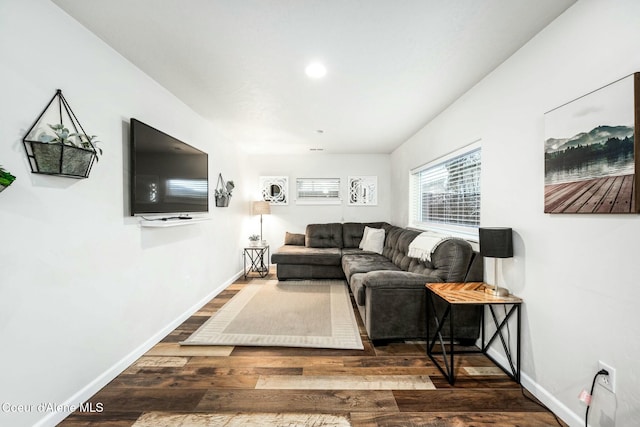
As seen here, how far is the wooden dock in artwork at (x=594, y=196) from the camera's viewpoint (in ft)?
4.14

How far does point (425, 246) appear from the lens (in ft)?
9.41

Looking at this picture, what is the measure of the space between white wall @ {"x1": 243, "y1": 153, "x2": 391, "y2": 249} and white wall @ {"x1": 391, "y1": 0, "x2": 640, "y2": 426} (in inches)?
133

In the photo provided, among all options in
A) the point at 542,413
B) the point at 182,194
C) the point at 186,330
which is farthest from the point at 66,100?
the point at 542,413

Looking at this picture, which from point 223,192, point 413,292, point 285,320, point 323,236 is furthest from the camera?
point 323,236

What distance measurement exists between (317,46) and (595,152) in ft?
5.76

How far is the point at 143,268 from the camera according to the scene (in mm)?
2355

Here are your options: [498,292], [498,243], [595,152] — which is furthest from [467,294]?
[595,152]

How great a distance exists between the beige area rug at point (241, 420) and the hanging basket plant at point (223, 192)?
9.02 feet

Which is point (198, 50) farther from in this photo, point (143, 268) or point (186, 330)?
point (186, 330)

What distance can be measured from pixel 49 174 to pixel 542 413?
3253mm

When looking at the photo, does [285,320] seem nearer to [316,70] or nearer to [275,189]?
[316,70]

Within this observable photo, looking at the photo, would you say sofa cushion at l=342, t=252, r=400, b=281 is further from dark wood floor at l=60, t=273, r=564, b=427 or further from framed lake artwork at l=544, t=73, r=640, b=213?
framed lake artwork at l=544, t=73, r=640, b=213

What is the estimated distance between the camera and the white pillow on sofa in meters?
4.72

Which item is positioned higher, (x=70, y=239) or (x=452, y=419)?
(x=70, y=239)
